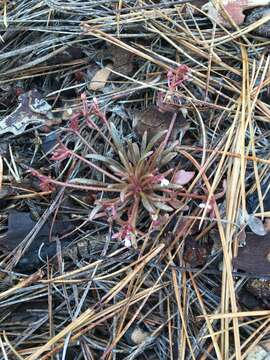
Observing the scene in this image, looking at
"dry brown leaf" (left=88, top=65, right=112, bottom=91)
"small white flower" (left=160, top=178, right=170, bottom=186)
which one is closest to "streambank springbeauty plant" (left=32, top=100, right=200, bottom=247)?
"small white flower" (left=160, top=178, right=170, bottom=186)

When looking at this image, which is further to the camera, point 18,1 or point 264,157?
point 18,1

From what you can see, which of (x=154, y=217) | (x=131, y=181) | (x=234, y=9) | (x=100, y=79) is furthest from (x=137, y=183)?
(x=234, y=9)

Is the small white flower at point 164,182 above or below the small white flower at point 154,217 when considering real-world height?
above

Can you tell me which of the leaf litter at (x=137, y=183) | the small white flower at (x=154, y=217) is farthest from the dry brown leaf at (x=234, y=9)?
the small white flower at (x=154, y=217)

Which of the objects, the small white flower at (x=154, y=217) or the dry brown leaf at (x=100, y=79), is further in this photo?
the dry brown leaf at (x=100, y=79)

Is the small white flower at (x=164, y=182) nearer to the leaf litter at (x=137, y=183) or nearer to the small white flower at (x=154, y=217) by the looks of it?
the leaf litter at (x=137, y=183)

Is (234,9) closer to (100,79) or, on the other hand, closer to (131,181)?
(100,79)

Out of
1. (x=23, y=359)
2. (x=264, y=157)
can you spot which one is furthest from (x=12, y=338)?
(x=264, y=157)

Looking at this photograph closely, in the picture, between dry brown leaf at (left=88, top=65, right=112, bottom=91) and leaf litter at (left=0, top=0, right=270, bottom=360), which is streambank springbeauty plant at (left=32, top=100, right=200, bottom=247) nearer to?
leaf litter at (left=0, top=0, right=270, bottom=360)

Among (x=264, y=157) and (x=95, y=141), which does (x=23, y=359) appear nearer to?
(x=95, y=141)
